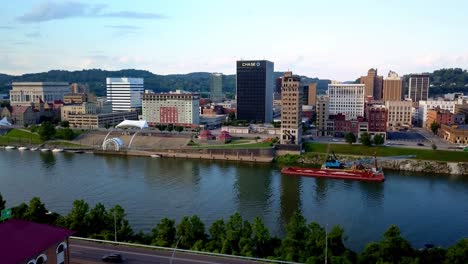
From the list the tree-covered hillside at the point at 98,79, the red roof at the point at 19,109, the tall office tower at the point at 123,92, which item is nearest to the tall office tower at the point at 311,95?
the tall office tower at the point at 123,92

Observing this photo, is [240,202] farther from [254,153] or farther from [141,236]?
[254,153]

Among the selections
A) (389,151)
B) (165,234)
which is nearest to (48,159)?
(165,234)

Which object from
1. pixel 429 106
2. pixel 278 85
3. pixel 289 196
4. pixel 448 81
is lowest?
pixel 289 196

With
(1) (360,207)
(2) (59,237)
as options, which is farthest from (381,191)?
(2) (59,237)

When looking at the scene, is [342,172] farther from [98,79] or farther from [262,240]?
[98,79]

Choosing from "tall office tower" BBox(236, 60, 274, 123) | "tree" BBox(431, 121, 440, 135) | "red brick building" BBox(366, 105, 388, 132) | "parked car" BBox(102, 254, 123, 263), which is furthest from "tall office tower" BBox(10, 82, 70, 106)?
"parked car" BBox(102, 254, 123, 263)

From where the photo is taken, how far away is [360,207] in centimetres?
2252

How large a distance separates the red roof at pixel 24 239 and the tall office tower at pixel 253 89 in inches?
2021

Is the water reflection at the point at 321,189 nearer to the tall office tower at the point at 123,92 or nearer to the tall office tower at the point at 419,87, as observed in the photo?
the tall office tower at the point at 123,92

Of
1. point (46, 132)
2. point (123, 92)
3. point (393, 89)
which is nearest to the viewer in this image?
point (46, 132)

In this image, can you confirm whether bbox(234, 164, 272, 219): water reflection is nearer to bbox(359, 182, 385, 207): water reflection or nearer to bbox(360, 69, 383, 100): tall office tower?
bbox(359, 182, 385, 207): water reflection

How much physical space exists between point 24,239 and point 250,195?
16.9 metres

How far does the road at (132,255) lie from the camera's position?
12508 mm

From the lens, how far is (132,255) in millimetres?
12984
